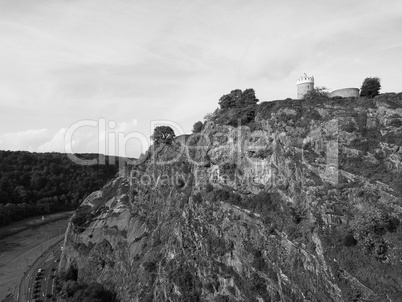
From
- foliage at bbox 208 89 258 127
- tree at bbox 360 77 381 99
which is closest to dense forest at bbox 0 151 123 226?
foliage at bbox 208 89 258 127

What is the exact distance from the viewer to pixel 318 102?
5125cm

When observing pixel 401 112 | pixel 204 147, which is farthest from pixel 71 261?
pixel 401 112

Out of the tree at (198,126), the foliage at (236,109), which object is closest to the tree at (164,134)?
the tree at (198,126)

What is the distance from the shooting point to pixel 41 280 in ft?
295

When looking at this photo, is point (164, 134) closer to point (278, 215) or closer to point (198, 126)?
point (198, 126)

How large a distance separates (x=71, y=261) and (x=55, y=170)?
4755 inches

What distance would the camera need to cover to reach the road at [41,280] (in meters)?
80.0

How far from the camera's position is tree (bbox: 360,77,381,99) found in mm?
51812

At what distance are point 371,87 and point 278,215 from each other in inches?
1082

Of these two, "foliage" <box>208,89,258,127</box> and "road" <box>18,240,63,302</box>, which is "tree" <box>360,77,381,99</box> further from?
"road" <box>18,240,63,302</box>

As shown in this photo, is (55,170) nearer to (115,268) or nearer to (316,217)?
(115,268)

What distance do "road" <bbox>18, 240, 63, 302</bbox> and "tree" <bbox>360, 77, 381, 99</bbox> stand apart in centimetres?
8462

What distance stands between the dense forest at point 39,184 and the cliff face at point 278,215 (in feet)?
330

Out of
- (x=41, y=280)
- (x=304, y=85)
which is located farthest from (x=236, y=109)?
(x=41, y=280)
